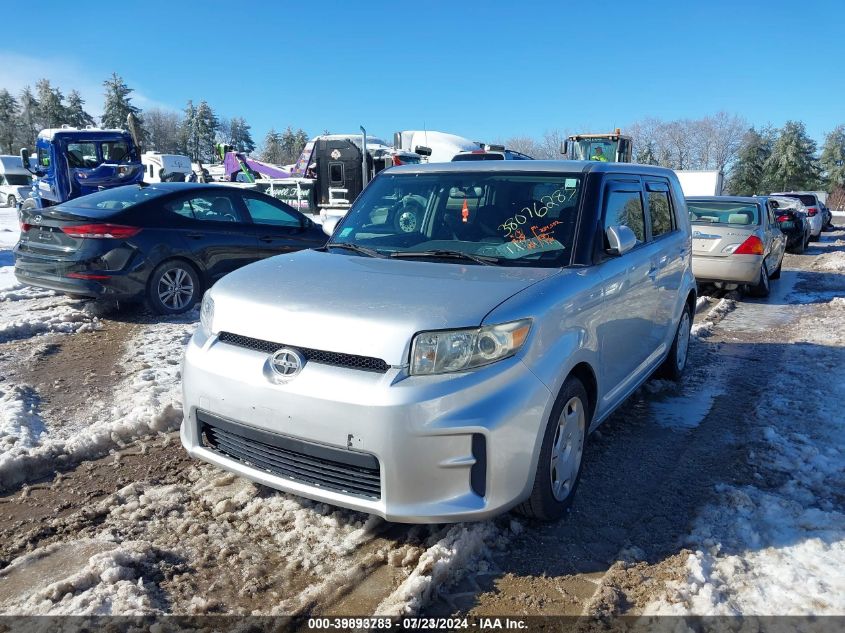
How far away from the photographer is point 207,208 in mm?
8023

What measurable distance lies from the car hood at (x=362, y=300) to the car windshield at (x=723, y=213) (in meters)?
8.53

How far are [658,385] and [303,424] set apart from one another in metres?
3.92

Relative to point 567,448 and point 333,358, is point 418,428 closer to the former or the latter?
point 333,358

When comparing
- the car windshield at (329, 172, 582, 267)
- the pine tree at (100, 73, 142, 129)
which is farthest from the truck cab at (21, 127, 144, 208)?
the pine tree at (100, 73, 142, 129)

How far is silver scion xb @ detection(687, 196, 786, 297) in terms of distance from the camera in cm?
1020

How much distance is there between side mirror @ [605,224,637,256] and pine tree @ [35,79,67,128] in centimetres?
8751

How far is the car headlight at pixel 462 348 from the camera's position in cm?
271

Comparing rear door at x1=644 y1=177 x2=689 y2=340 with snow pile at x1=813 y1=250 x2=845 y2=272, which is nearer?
rear door at x1=644 y1=177 x2=689 y2=340

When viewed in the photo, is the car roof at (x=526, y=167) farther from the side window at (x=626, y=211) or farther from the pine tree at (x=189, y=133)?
the pine tree at (x=189, y=133)

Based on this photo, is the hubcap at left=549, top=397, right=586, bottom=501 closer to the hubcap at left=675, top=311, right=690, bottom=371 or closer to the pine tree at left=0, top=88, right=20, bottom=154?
the hubcap at left=675, top=311, right=690, bottom=371

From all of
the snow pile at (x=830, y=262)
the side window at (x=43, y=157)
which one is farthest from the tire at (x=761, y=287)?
the side window at (x=43, y=157)

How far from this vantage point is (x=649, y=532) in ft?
10.7

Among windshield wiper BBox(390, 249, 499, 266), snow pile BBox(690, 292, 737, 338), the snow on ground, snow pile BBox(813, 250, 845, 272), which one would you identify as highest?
windshield wiper BBox(390, 249, 499, 266)

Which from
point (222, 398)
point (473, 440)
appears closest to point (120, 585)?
point (222, 398)
